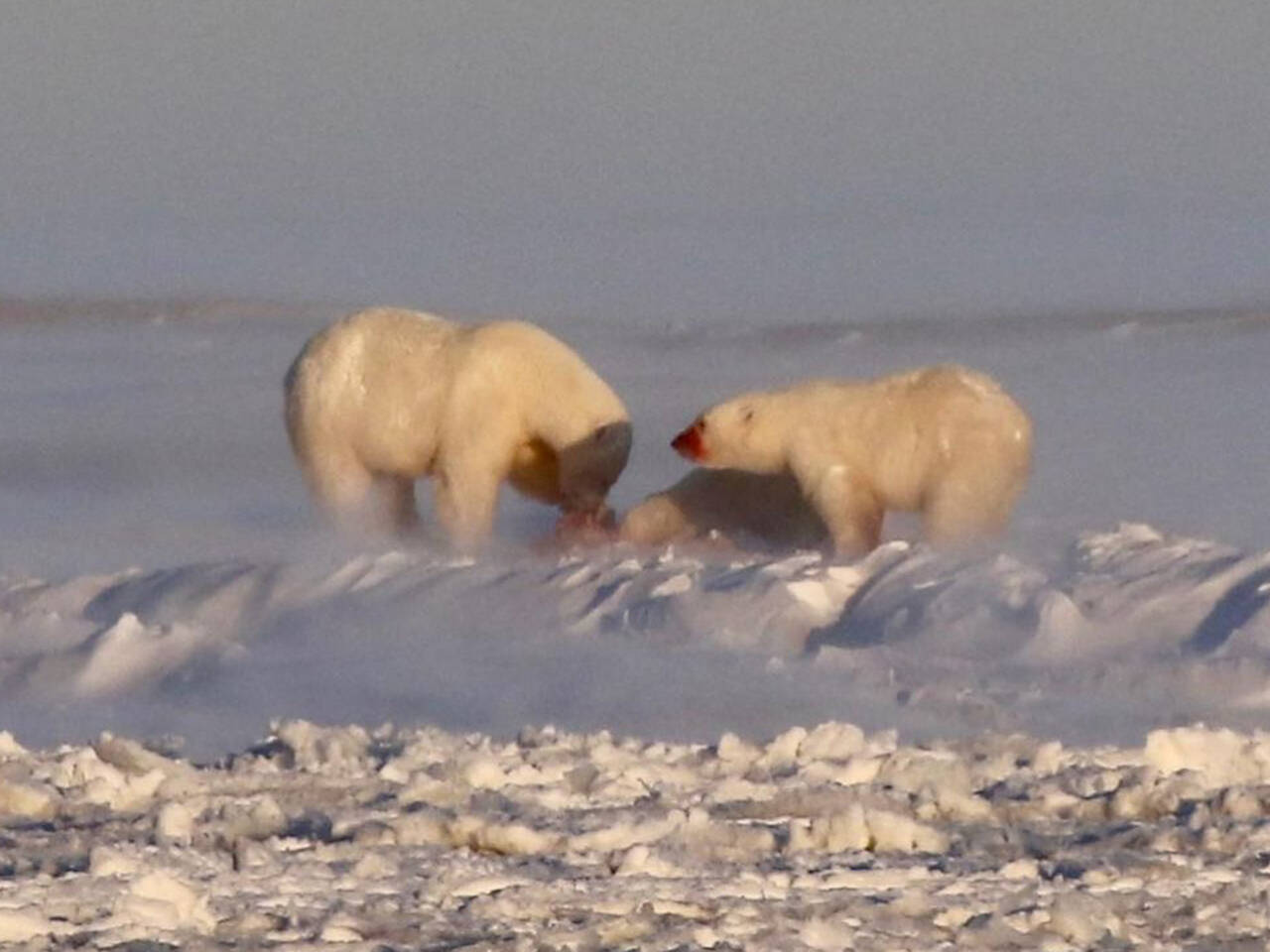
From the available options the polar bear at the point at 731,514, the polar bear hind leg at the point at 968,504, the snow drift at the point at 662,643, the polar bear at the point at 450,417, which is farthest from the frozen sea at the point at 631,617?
the polar bear at the point at 731,514

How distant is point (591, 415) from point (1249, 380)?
9.33 meters

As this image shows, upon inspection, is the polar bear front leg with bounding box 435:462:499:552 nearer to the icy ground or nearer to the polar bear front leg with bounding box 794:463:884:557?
Result: the polar bear front leg with bounding box 794:463:884:557

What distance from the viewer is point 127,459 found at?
16469 mm

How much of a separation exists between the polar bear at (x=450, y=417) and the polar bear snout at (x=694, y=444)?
662mm

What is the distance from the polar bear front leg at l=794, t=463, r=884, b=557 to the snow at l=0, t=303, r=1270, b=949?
21 centimetres

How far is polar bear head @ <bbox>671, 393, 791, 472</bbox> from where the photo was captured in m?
11.5

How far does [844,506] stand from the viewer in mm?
11266

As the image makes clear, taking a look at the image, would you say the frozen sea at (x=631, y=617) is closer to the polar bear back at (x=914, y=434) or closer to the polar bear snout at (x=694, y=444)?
the polar bear back at (x=914, y=434)

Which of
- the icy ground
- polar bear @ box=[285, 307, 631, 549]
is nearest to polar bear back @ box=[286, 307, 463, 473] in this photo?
polar bear @ box=[285, 307, 631, 549]

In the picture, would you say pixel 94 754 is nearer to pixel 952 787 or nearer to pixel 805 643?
pixel 952 787

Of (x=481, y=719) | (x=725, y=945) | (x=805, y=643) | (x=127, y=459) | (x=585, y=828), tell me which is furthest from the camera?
(x=127, y=459)

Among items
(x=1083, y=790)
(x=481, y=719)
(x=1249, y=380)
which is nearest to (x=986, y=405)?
(x=481, y=719)

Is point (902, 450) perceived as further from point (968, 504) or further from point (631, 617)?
point (631, 617)

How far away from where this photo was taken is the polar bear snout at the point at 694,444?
11.6m
